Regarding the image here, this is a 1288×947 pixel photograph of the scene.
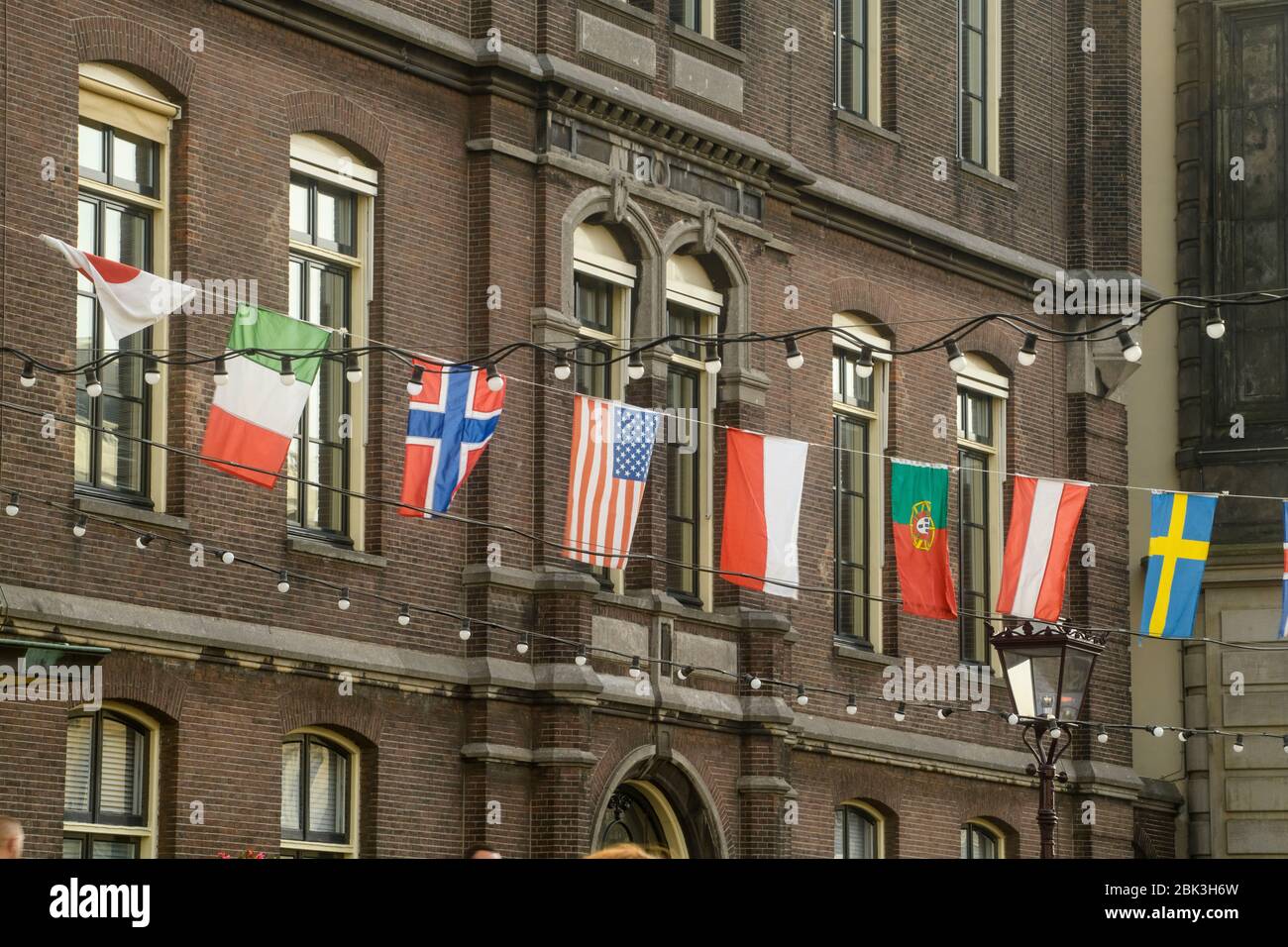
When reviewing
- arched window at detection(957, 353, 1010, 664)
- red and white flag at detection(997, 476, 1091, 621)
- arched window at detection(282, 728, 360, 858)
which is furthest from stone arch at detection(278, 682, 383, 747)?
arched window at detection(957, 353, 1010, 664)

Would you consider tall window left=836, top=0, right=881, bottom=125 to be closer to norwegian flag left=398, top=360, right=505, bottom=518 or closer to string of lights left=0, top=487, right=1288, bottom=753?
string of lights left=0, top=487, right=1288, bottom=753

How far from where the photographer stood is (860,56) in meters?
25.8

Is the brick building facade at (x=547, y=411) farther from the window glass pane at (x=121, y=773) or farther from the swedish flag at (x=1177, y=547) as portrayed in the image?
the swedish flag at (x=1177, y=547)

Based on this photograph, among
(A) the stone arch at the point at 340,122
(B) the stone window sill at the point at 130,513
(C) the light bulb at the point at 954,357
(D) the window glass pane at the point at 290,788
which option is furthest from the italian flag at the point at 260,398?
(C) the light bulb at the point at 954,357

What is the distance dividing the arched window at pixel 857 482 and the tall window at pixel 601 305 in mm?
3477

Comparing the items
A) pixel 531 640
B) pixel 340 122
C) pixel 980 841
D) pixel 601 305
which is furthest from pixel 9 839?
pixel 980 841

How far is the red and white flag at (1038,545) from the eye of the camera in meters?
23.0

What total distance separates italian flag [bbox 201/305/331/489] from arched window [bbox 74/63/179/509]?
2.63 feet

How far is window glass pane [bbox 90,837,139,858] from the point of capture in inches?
640

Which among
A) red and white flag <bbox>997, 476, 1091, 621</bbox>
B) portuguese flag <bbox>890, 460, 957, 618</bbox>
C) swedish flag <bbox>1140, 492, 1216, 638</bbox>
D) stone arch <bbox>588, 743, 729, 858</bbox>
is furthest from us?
red and white flag <bbox>997, 476, 1091, 621</bbox>

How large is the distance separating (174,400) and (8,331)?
1.74 meters

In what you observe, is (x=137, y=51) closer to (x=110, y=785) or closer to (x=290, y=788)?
(x=110, y=785)
